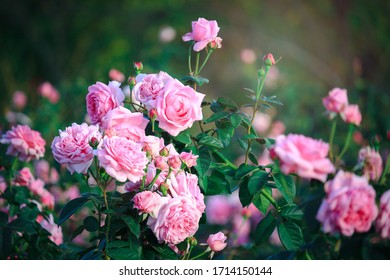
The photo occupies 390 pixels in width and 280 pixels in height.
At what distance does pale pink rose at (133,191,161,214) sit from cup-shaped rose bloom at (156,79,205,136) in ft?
0.45

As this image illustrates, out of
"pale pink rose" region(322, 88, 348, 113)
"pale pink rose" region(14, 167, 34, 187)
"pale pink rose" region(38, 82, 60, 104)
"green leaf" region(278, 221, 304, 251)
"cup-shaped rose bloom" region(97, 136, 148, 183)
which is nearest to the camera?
"cup-shaped rose bloom" region(97, 136, 148, 183)

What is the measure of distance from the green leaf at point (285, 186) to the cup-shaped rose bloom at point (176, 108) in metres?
0.18

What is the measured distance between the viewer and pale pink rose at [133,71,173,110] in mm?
1060

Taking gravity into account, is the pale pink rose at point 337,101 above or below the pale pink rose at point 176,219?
above

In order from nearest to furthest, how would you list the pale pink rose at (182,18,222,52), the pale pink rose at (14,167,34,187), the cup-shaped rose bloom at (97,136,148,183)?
the cup-shaped rose bloom at (97,136,148,183)
the pale pink rose at (182,18,222,52)
the pale pink rose at (14,167,34,187)

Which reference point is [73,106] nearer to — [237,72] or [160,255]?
[160,255]

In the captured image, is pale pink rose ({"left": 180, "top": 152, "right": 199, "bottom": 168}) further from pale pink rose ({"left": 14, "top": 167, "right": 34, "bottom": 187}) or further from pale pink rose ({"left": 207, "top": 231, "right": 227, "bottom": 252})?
pale pink rose ({"left": 14, "top": 167, "right": 34, "bottom": 187})

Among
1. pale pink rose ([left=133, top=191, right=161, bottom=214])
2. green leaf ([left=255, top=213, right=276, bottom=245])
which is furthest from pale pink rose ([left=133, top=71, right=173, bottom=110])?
green leaf ([left=255, top=213, right=276, bottom=245])

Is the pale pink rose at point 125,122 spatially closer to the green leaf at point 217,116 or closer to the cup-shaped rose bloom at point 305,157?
the green leaf at point 217,116

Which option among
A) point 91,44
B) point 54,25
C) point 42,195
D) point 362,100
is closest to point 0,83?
point 54,25

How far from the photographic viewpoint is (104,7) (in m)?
6.27

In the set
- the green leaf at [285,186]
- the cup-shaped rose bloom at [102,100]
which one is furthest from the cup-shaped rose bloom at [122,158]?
the green leaf at [285,186]

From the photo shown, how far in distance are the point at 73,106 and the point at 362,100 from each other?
1373mm

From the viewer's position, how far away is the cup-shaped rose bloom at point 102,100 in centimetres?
108
